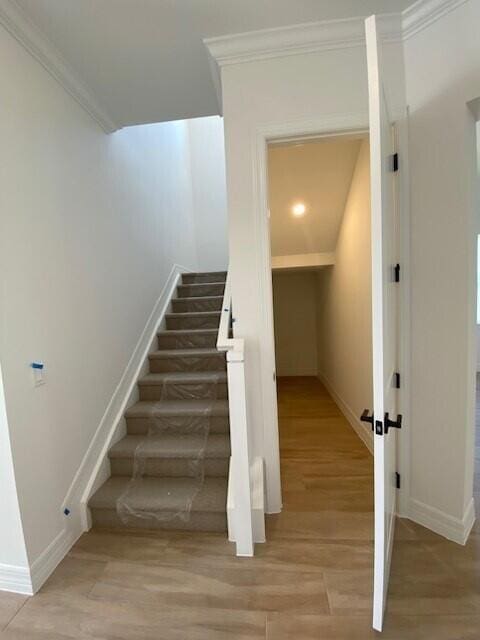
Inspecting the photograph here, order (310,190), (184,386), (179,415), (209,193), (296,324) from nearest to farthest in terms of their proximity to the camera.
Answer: (179,415) < (184,386) < (310,190) < (209,193) < (296,324)

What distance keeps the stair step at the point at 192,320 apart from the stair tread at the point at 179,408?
3.41 feet

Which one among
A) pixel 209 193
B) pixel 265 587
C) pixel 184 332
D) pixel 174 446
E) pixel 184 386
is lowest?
pixel 265 587

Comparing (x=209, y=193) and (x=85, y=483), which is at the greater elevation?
(x=209, y=193)

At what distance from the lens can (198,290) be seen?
4023 millimetres

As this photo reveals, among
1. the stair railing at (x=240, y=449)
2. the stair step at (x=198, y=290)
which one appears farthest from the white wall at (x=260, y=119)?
the stair step at (x=198, y=290)

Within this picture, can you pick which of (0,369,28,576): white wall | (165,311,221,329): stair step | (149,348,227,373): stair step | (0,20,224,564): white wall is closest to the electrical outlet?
(0,20,224,564): white wall

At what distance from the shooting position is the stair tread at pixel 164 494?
1960 mm

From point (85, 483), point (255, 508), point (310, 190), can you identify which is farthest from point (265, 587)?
point (310, 190)

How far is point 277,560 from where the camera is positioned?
170 centimetres

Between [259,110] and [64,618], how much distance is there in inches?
103

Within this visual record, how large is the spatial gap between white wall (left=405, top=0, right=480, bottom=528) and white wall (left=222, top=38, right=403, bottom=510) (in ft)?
0.63

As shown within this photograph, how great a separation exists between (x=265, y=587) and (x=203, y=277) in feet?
10.8

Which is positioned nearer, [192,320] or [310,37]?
[310,37]

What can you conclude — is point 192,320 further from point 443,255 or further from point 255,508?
point 443,255
